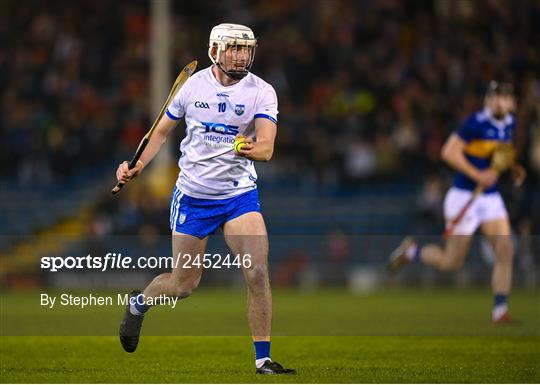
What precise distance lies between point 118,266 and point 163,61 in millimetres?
7157

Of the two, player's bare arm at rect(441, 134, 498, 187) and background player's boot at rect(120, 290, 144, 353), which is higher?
player's bare arm at rect(441, 134, 498, 187)

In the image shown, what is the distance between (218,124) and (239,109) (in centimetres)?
19

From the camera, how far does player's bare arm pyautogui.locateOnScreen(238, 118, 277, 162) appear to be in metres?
8.24

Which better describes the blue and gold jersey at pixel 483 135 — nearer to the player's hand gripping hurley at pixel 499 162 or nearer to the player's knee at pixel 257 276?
the player's hand gripping hurley at pixel 499 162

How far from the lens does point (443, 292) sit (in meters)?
20.0

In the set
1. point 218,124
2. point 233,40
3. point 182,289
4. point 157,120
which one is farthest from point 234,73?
point 182,289

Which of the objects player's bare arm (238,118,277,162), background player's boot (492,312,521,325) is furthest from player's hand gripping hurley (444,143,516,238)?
player's bare arm (238,118,277,162)

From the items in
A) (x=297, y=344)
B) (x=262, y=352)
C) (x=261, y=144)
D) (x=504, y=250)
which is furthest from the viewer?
(x=504, y=250)

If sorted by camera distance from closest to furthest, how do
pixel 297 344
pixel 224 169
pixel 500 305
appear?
pixel 224 169, pixel 297 344, pixel 500 305

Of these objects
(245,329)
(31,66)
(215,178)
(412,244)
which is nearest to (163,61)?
(31,66)

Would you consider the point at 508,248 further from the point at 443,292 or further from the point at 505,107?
the point at 443,292

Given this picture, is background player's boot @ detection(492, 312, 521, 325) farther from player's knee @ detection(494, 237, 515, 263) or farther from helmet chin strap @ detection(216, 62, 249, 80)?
helmet chin strap @ detection(216, 62, 249, 80)

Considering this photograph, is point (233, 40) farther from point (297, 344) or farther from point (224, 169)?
point (297, 344)

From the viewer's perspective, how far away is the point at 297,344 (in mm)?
11133
